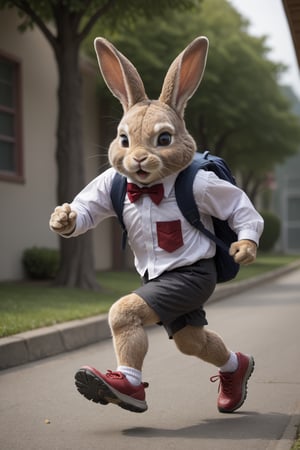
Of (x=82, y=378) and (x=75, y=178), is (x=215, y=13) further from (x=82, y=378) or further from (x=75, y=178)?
(x=82, y=378)

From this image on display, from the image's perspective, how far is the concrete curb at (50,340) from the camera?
7142 millimetres

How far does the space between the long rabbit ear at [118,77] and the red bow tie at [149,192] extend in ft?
1.74

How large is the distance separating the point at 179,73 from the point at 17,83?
11296 mm

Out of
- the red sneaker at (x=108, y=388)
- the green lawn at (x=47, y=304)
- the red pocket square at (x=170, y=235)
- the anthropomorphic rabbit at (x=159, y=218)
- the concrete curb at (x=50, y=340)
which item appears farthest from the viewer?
the green lawn at (x=47, y=304)

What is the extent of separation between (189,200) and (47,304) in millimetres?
5937

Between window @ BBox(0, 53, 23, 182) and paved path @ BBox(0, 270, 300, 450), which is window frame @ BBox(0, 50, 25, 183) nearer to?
window @ BBox(0, 53, 23, 182)

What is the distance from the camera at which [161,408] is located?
5211 millimetres

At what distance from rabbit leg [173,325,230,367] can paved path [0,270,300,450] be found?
0.39 m

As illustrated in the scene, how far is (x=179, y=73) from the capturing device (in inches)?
188

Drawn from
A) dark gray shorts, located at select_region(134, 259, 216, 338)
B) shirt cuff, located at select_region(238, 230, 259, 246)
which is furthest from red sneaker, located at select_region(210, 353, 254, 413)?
shirt cuff, located at select_region(238, 230, 259, 246)

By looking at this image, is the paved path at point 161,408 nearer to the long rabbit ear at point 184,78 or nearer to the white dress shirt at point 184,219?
the white dress shirt at point 184,219

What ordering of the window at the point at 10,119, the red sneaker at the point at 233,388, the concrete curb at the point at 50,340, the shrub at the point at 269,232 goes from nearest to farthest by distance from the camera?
the red sneaker at the point at 233,388
the concrete curb at the point at 50,340
the window at the point at 10,119
the shrub at the point at 269,232

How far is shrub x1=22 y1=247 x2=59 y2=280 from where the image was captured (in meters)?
15.1

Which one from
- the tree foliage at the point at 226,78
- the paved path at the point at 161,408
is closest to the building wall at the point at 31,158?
the tree foliage at the point at 226,78
